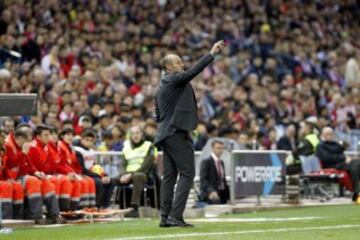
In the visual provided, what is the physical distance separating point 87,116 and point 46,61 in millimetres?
3709

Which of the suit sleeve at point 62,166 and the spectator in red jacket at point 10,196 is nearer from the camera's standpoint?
the spectator in red jacket at point 10,196

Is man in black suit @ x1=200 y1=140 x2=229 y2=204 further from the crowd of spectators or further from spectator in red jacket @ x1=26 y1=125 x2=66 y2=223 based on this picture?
spectator in red jacket @ x1=26 y1=125 x2=66 y2=223

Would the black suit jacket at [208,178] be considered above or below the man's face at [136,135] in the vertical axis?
below

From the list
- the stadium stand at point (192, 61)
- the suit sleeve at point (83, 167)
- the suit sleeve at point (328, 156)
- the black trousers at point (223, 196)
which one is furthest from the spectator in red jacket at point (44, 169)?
the suit sleeve at point (328, 156)

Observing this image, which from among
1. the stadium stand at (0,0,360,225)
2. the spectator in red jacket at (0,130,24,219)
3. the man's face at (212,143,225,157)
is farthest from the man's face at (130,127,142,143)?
the spectator in red jacket at (0,130,24,219)

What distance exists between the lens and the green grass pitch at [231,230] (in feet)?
46.7

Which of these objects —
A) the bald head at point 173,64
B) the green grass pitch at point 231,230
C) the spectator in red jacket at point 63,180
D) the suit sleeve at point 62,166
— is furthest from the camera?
the suit sleeve at point 62,166

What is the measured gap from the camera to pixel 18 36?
27.4 m

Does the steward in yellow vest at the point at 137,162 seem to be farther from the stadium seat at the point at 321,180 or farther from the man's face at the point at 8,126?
the stadium seat at the point at 321,180

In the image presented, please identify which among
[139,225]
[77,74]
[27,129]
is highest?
[77,74]

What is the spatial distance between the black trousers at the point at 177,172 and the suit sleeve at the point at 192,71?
2.20ft

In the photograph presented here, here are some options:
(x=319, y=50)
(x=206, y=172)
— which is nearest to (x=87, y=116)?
(x=206, y=172)

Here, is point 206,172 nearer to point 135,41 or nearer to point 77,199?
point 77,199

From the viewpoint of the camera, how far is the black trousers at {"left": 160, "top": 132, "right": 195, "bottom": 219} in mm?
15664
